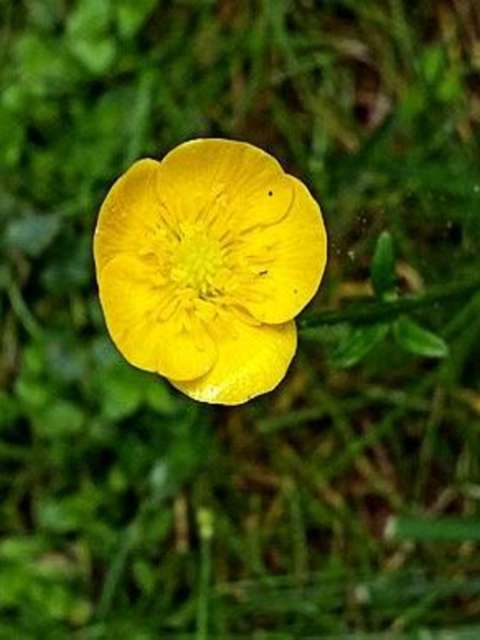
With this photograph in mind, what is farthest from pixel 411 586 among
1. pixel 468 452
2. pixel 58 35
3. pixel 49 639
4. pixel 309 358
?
pixel 58 35

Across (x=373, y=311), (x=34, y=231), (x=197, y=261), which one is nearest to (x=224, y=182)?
(x=197, y=261)

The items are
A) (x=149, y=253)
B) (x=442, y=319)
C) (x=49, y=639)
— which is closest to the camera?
(x=149, y=253)

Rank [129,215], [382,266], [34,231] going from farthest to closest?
[34,231] → [382,266] → [129,215]

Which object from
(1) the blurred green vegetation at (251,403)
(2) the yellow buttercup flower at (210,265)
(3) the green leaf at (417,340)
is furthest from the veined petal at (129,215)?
(1) the blurred green vegetation at (251,403)

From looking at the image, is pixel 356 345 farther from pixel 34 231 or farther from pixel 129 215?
pixel 34 231

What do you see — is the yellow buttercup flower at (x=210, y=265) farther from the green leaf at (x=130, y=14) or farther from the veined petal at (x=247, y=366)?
the green leaf at (x=130, y=14)

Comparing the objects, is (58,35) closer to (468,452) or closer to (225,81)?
(225,81)
